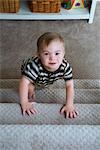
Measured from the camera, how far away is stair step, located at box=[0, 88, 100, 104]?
1.34m

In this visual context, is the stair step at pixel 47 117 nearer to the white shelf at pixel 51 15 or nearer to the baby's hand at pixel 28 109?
the baby's hand at pixel 28 109

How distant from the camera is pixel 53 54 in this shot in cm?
A: 118

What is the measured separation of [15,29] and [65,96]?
4.25 ft

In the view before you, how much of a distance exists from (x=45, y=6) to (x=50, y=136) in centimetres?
173

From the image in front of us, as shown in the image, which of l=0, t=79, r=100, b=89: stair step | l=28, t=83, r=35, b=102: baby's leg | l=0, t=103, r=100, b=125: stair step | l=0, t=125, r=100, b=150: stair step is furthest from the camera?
l=0, t=79, r=100, b=89: stair step

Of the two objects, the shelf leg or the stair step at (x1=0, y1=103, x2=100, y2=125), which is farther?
the shelf leg

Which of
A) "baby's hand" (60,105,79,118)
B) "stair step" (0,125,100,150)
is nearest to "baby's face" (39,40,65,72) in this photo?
"baby's hand" (60,105,79,118)

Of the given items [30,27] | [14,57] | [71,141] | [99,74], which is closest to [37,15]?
[30,27]

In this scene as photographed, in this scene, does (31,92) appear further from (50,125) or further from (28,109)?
(50,125)

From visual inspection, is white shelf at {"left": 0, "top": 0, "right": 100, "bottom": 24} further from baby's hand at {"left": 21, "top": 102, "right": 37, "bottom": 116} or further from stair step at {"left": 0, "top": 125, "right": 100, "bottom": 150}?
stair step at {"left": 0, "top": 125, "right": 100, "bottom": 150}

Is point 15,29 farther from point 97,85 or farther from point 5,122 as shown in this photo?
point 5,122

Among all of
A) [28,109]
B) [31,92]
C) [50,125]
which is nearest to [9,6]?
[31,92]

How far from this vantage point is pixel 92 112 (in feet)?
3.67

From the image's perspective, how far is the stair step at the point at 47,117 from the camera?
1.09m
